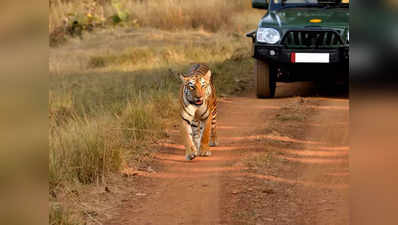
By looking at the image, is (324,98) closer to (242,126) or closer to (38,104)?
(242,126)

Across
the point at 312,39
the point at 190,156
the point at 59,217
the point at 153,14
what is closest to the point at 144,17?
the point at 153,14

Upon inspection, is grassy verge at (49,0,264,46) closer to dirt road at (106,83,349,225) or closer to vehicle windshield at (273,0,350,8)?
vehicle windshield at (273,0,350,8)

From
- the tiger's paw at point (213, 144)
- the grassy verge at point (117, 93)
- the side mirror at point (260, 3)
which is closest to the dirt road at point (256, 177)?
the tiger's paw at point (213, 144)

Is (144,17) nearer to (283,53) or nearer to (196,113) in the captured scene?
(283,53)

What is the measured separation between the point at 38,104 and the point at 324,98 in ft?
29.1

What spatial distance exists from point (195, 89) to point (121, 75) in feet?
20.6

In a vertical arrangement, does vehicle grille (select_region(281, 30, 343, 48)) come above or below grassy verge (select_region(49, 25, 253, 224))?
above

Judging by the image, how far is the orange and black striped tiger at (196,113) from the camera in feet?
20.1

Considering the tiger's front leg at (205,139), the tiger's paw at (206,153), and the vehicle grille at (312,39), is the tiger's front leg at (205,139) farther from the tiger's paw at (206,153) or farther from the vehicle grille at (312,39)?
the vehicle grille at (312,39)

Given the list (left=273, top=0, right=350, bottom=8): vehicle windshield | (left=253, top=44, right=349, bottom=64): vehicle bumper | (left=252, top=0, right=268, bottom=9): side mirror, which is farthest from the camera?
(left=273, top=0, right=350, bottom=8): vehicle windshield

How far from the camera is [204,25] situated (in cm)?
2056

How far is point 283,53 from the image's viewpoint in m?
9.05

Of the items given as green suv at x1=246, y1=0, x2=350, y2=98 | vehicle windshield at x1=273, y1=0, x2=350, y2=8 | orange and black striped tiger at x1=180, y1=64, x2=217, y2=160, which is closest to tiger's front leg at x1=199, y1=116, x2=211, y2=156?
orange and black striped tiger at x1=180, y1=64, x2=217, y2=160

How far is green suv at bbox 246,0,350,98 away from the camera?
29.0 ft
